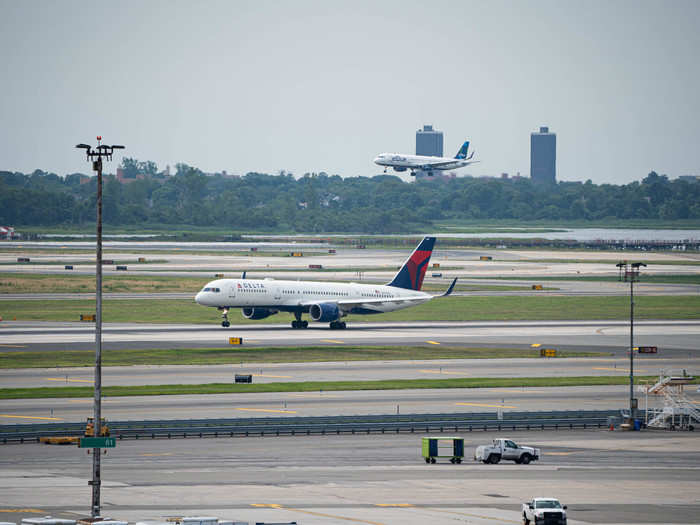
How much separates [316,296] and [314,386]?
2987 centimetres

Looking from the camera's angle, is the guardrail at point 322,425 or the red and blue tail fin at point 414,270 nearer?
the guardrail at point 322,425

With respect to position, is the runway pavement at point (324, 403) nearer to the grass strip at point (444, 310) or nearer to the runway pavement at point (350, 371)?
the runway pavement at point (350, 371)

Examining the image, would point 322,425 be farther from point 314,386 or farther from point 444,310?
point 444,310

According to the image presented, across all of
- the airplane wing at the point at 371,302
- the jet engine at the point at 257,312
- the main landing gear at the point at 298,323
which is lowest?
the main landing gear at the point at 298,323

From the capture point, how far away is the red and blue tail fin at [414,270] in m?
104

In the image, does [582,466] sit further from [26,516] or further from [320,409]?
[26,516]

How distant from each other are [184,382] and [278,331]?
29164mm

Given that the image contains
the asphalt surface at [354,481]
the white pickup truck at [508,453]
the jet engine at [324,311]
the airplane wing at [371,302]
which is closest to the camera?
the asphalt surface at [354,481]

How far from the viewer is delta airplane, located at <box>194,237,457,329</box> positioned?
93.2m

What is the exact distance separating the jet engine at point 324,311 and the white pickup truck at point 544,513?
59.7m

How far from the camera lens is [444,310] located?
118562 millimetres

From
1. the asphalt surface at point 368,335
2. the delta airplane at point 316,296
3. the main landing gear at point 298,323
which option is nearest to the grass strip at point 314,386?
the asphalt surface at point 368,335

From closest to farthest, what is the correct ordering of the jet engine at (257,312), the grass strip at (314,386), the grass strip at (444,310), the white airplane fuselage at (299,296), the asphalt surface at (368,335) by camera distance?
1. the grass strip at (314,386)
2. the asphalt surface at (368,335)
3. the white airplane fuselage at (299,296)
4. the jet engine at (257,312)
5. the grass strip at (444,310)

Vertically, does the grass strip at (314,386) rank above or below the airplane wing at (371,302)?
below
